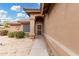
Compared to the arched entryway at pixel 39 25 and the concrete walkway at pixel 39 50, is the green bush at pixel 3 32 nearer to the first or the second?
the concrete walkway at pixel 39 50

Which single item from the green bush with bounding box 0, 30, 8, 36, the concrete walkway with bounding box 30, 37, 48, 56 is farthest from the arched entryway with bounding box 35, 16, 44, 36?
the green bush with bounding box 0, 30, 8, 36

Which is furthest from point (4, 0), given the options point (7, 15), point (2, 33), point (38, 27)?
point (38, 27)

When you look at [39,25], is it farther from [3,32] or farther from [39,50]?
[3,32]

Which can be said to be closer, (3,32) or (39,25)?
(3,32)

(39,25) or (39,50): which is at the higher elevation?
(39,25)

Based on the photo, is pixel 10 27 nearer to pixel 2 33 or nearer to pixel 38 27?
pixel 2 33

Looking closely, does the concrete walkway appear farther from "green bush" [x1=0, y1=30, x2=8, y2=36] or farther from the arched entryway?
the arched entryway

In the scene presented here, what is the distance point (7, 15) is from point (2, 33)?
11.6 inches

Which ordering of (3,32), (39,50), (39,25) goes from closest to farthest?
(3,32), (39,50), (39,25)

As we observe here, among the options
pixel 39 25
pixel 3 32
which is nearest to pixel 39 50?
pixel 3 32

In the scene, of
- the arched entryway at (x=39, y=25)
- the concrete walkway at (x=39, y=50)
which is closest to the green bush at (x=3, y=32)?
the concrete walkway at (x=39, y=50)

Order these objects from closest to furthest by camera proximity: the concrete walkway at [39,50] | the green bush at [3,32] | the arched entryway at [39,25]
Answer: the green bush at [3,32]
the concrete walkway at [39,50]
the arched entryway at [39,25]

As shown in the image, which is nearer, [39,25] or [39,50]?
[39,50]

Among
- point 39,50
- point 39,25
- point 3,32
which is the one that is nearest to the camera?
point 3,32
